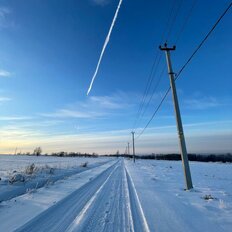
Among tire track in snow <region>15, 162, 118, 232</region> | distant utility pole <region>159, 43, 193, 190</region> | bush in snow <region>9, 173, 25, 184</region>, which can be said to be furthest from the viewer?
bush in snow <region>9, 173, 25, 184</region>

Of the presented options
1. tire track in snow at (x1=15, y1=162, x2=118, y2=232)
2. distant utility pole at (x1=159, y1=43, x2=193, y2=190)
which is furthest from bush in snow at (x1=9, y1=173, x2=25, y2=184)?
distant utility pole at (x1=159, y1=43, x2=193, y2=190)

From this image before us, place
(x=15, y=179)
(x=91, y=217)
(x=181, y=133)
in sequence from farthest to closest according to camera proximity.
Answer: (x=15, y=179)
(x=181, y=133)
(x=91, y=217)

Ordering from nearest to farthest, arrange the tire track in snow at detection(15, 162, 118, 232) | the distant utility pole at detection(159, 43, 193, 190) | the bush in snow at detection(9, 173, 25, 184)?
1. the tire track in snow at detection(15, 162, 118, 232)
2. the distant utility pole at detection(159, 43, 193, 190)
3. the bush in snow at detection(9, 173, 25, 184)

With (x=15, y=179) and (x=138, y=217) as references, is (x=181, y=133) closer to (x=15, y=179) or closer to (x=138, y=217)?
(x=138, y=217)

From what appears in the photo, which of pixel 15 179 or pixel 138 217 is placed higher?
pixel 15 179

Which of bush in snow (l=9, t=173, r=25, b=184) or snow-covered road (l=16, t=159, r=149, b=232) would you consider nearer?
snow-covered road (l=16, t=159, r=149, b=232)

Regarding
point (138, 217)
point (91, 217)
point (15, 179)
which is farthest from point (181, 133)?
point (15, 179)

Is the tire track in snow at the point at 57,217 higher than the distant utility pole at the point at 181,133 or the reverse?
the reverse

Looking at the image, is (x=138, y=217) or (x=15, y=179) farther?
(x=15, y=179)

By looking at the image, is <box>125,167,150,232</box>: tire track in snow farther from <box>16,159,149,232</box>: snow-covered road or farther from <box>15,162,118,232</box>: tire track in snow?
<box>15,162,118,232</box>: tire track in snow

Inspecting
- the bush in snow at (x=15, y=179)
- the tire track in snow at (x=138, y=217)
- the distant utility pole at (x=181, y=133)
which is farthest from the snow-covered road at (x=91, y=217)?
the bush in snow at (x=15, y=179)

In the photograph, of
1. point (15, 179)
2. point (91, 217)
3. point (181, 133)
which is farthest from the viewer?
point (15, 179)

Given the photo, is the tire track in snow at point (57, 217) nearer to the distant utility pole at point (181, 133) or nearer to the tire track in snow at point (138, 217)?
the tire track in snow at point (138, 217)

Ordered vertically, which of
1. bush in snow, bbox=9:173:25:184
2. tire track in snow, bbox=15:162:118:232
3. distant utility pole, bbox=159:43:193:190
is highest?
distant utility pole, bbox=159:43:193:190
